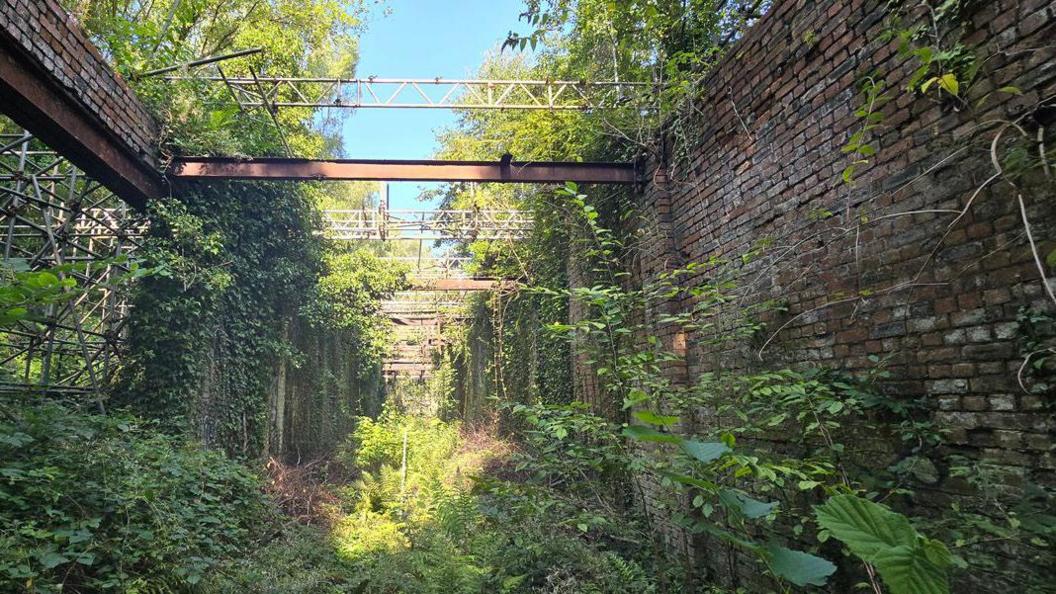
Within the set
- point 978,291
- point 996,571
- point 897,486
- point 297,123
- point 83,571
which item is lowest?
point 83,571

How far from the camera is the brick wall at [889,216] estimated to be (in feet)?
7.23

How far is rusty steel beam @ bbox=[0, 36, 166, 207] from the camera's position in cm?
404

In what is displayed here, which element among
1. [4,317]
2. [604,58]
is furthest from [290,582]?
[604,58]

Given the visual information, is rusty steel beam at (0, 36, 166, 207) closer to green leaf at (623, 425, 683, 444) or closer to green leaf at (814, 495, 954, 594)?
green leaf at (623, 425, 683, 444)

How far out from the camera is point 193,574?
446cm

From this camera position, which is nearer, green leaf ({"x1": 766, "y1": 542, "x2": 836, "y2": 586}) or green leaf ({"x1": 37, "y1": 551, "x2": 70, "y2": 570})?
green leaf ({"x1": 766, "y1": 542, "x2": 836, "y2": 586})

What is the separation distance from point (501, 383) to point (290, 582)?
7032mm

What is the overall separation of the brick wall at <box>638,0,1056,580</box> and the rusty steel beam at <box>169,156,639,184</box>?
2.57m

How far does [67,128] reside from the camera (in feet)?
15.2

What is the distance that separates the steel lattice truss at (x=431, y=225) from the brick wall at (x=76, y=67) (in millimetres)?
6615

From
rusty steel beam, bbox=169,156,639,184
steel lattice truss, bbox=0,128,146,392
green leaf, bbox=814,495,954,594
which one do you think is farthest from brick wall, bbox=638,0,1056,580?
steel lattice truss, bbox=0,128,146,392

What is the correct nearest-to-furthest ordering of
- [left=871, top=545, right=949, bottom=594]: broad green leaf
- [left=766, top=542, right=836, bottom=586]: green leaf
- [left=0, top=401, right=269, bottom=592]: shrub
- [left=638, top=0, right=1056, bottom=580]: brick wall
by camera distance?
[left=871, top=545, right=949, bottom=594]: broad green leaf
[left=766, top=542, right=836, bottom=586]: green leaf
[left=638, top=0, right=1056, bottom=580]: brick wall
[left=0, top=401, right=269, bottom=592]: shrub

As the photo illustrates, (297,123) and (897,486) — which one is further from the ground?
(297,123)

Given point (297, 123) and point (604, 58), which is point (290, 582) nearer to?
point (604, 58)
